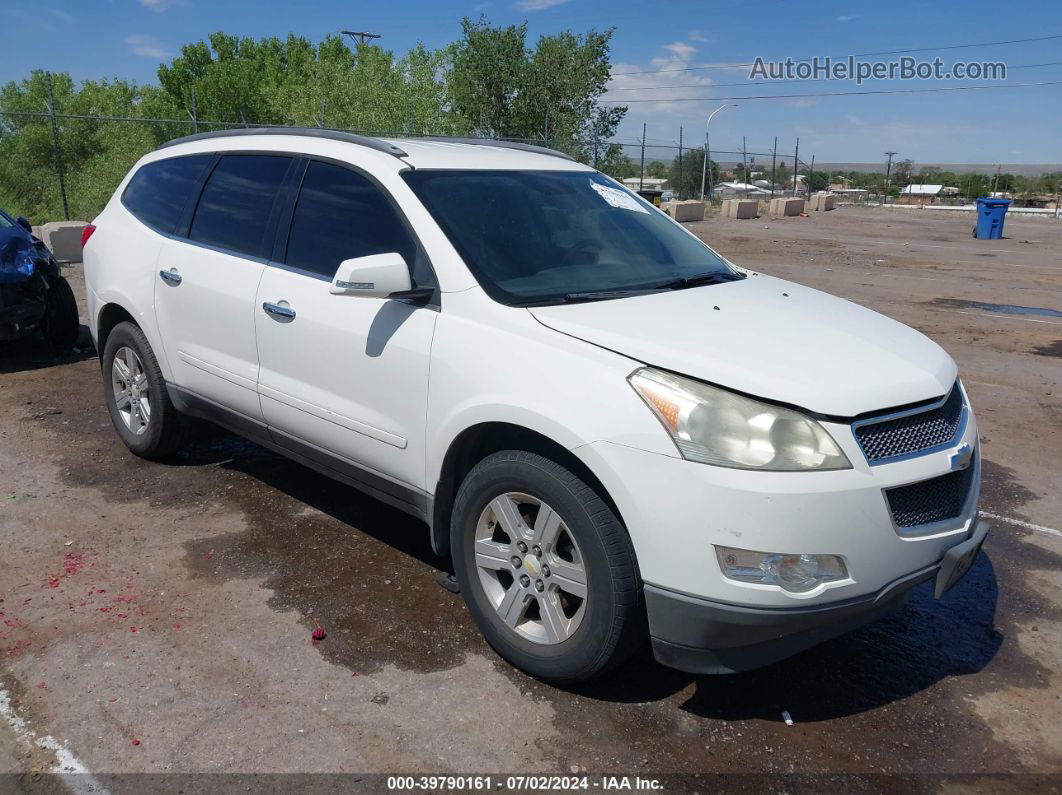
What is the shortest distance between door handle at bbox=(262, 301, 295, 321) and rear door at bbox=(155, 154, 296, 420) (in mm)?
148

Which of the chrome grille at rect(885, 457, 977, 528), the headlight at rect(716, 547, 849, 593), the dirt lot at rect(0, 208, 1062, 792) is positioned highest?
the chrome grille at rect(885, 457, 977, 528)

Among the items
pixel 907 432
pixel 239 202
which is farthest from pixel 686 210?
pixel 907 432

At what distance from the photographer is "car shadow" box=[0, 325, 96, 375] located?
8.24 meters

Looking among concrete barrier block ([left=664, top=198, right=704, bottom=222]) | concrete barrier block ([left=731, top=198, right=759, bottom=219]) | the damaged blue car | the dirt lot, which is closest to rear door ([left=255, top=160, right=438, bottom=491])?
the dirt lot

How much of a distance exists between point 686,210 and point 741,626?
27998 millimetres

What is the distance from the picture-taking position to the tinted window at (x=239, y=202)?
445 centimetres

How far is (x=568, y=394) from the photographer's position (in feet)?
9.81

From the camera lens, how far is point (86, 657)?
344 centimetres

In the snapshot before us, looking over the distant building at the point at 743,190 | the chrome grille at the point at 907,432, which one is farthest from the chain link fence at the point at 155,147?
the chrome grille at the point at 907,432

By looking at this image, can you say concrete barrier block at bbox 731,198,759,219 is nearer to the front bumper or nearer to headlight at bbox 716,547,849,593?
the front bumper

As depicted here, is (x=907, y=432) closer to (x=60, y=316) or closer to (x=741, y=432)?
(x=741, y=432)

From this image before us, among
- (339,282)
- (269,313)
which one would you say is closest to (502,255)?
(339,282)

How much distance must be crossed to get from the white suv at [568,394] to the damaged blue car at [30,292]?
12.0ft

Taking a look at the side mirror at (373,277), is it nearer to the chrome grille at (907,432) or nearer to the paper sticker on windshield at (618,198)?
the paper sticker on windshield at (618,198)
